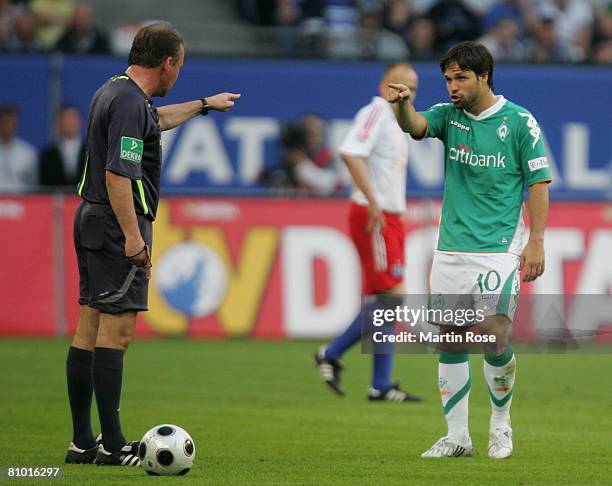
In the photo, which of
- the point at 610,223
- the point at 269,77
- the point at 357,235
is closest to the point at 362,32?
the point at 269,77

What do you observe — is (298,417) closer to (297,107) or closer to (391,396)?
(391,396)

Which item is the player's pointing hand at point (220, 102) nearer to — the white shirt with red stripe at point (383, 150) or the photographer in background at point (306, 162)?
the white shirt with red stripe at point (383, 150)

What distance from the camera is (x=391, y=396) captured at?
11742 mm

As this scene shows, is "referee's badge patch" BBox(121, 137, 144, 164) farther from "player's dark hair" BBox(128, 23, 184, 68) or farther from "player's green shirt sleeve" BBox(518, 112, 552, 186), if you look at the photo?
"player's green shirt sleeve" BBox(518, 112, 552, 186)

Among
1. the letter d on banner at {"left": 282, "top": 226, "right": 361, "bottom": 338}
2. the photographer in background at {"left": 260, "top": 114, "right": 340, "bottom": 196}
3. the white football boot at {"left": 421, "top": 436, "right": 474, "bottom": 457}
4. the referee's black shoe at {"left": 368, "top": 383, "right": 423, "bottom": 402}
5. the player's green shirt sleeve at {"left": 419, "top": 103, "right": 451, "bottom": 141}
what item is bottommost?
the letter d on banner at {"left": 282, "top": 226, "right": 361, "bottom": 338}

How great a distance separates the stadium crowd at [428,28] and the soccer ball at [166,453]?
45.6 feet

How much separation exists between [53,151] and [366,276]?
282 inches

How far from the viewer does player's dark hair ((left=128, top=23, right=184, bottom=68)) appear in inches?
306

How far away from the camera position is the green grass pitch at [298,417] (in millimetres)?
7703

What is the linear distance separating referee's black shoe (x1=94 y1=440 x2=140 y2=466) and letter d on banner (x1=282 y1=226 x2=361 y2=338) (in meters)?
8.97

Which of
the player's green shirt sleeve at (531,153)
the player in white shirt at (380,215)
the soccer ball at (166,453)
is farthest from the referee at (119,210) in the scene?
the player in white shirt at (380,215)

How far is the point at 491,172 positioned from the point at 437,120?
0.45 m

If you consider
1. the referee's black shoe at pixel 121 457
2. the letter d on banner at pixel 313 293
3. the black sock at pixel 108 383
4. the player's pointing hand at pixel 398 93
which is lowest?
the letter d on banner at pixel 313 293

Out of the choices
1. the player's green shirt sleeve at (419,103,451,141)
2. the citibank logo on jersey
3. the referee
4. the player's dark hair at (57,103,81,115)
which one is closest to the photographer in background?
the player's dark hair at (57,103,81,115)
